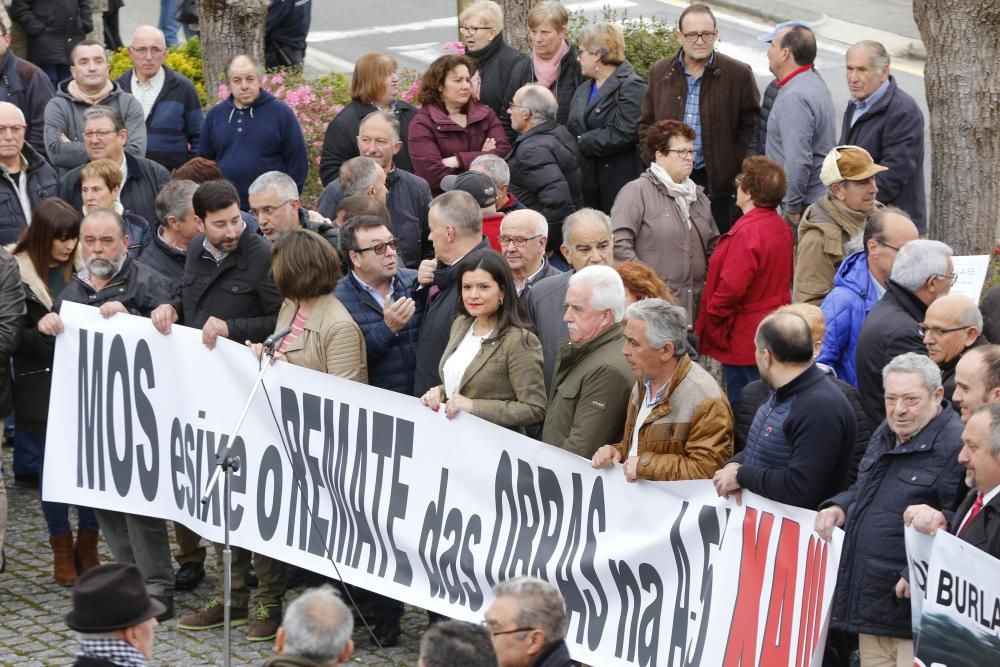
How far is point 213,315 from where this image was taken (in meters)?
8.89

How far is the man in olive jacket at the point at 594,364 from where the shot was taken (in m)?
7.60

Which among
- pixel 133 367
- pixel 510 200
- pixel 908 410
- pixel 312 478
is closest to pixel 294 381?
pixel 312 478

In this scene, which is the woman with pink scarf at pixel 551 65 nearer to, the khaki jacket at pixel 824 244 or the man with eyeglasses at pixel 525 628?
the khaki jacket at pixel 824 244

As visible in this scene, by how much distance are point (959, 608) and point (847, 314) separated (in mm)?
2803

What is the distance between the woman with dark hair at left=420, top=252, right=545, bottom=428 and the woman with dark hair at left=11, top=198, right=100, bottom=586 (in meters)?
2.67

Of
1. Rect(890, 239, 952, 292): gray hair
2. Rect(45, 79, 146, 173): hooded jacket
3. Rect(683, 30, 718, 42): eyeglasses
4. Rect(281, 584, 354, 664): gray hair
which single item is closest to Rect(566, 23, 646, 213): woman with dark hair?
Rect(683, 30, 718, 42): eyeglasses

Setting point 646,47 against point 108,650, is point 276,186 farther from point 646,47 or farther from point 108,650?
point 646,47

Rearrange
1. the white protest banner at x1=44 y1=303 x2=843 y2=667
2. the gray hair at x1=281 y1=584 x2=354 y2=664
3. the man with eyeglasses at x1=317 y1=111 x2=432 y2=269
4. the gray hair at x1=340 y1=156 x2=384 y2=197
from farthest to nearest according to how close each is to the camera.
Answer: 1. the man with eyeglasses at x1=317 y1=111 x2=432 y2=269
2. the gray hair at x1=340 y1=156 x2=384 y2=197
3. the white protest banner at x1=44 y1=303 x2=843 y2=667
4. the gray hair at x1=281 y1=584 x2=354 y2=664

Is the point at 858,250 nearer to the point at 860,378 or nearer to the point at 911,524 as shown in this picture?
the point at 860,378

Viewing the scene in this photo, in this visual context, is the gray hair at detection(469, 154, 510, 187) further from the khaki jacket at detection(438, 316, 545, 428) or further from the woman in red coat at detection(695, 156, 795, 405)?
the khaki jacket at detection(438, 316, 545, 428)

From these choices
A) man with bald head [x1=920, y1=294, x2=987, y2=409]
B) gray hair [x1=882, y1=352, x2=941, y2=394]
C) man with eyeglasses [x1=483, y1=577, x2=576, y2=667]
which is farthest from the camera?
man with bald head [x1=920, y1=294, x2=987, y2=409]

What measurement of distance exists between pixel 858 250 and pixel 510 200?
87.6 inches

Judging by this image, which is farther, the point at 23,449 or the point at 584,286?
the point at 23,449

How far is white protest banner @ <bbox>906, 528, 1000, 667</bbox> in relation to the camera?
600 cm
